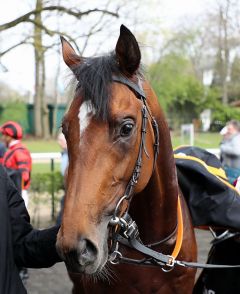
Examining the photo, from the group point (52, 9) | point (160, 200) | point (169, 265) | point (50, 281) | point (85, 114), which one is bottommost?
point (50, 281)

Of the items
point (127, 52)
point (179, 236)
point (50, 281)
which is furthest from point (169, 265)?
point (50, 281)

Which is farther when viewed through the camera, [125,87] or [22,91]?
[22,91]

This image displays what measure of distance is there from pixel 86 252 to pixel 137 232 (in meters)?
0.63

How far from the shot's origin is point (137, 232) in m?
→ 2.30

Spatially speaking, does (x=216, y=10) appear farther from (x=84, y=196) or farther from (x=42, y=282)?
(x=84, y=196)

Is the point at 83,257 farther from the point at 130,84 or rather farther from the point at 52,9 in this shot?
the point at 52,9

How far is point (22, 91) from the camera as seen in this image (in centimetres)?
5391

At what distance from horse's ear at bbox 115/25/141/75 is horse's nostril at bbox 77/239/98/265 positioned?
849 mm

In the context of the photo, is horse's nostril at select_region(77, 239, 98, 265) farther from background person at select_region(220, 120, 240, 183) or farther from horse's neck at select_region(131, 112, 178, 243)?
background person at select_region(220, 120, 240, 183)

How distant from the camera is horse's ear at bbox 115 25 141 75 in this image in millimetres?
1978

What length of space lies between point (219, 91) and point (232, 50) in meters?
4.79

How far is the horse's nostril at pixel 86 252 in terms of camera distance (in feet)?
5.52

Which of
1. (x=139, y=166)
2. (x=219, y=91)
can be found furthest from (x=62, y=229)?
(x=219, y=91)

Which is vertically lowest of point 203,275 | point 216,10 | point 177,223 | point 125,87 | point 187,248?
point 203,275
